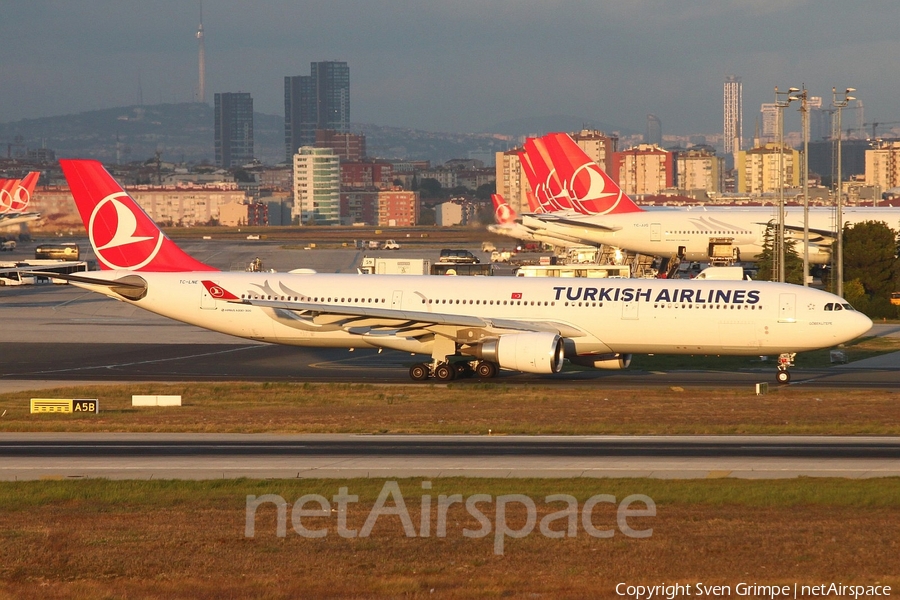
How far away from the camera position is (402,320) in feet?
139

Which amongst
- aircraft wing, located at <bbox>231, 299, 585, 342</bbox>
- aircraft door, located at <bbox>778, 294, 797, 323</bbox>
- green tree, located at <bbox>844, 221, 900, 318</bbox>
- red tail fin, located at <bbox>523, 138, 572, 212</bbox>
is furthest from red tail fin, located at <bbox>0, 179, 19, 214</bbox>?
aircraft door, located at <bbox>778, 294, 797, 323</bbox>

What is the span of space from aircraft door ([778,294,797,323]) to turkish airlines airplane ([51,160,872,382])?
0.12 feet

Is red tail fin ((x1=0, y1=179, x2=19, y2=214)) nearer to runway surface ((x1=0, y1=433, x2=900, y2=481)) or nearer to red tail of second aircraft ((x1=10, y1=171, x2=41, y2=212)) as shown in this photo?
red tail of second aircraft ((x1=10, y1=171, x2=41, y2=212))

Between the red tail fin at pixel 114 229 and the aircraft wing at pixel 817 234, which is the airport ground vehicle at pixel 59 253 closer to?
the aircraft wing at pixel 817 234

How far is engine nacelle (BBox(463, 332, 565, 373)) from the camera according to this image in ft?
133

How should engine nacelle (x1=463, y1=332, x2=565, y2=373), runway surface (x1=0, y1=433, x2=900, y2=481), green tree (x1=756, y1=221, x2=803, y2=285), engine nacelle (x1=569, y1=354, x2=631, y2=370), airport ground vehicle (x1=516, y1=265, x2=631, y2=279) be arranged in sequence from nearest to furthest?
runway surface (x1=0, y1=433, x2=900, y2=481)
engine nacelle (x1=463, y1=332, x2=565, y2=373)
engine nacelle (x1=569, y1=354, x2=631, y2=370)
airport ground vehicle (x1=516, y1=265, x2=631, y2=279)
green tree (x1=756, y1=221, x2=803, y2=285)

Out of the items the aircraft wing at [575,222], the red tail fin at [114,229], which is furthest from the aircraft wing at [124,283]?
the aircraft wing at [575,222]

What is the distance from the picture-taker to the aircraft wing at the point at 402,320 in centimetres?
4225

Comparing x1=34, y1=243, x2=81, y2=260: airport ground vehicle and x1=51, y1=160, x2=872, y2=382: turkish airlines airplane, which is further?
x1=34, y1=243, x2=81, y2=260: airport ground vehicle

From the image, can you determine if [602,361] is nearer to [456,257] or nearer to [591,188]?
[591,188]

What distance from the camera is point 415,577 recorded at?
1681 centimetres

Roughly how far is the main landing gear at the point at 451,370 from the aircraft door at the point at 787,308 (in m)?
10.8

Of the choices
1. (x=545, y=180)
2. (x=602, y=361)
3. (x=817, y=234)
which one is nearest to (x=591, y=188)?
(x=545, y=180)

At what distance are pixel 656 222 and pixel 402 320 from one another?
1980 inches
